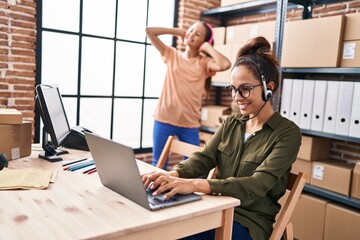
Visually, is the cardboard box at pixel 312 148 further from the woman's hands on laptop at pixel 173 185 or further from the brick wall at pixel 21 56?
the woman's hands on laptop at pixel 173 185

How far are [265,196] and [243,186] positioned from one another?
0.21 metres

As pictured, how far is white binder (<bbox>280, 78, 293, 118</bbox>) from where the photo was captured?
2.67 meters

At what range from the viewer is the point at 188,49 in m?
2.89

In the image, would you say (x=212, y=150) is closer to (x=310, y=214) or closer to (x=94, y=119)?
(x=310, y=214)

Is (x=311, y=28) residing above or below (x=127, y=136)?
above

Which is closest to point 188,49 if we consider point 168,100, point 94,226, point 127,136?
point 168,100

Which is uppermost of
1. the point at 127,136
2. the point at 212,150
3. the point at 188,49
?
the point at 188,49

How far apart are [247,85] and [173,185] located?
0.56m

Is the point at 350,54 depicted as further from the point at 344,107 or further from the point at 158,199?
the point at 158,199

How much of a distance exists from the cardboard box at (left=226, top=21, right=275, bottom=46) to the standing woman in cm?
42

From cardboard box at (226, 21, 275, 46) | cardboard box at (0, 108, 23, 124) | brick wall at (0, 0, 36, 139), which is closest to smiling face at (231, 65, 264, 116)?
cardboard box at (0, 108, 23, 124)

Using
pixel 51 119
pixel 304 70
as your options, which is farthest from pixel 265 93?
pixel 304 70

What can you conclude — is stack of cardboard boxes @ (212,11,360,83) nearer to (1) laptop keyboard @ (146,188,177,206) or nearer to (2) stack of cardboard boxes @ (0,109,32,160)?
(1) laptop keyboard @ (146,188,177,206)

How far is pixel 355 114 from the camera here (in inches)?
90.9
